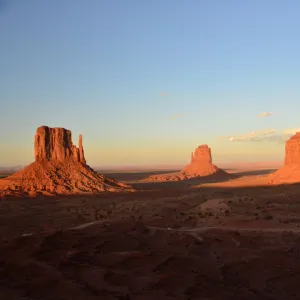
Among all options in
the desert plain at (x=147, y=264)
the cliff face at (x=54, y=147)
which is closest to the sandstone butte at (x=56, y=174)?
the cliff face at (x=54, y=147)

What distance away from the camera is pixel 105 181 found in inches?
2640

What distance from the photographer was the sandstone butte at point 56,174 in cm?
6000

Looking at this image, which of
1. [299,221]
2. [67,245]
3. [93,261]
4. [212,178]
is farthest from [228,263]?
[212,178]

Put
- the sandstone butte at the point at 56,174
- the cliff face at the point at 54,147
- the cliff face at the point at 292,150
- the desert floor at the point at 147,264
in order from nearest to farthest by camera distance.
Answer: the desert floor at the point at 147,264
the sandstone butte at the point at 56,174
the cliff face at the point at 54,147
the cliff face at the point at 292,150

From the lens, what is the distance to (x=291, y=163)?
80.1 meters

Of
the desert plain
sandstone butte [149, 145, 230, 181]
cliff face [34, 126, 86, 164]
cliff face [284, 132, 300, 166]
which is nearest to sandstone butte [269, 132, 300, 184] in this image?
cliff face [284, 132, 300, 166]

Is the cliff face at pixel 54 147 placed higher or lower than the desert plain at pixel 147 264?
higher

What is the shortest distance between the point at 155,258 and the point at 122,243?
236 centimetres

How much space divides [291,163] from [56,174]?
55832mm

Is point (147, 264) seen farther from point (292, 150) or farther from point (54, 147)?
point (292, 150)

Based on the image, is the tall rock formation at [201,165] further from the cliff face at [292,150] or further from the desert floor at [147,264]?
the desert floor at [147,264]

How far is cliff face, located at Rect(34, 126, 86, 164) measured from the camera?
224ft

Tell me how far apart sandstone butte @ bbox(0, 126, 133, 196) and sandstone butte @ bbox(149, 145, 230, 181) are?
59.7 metres

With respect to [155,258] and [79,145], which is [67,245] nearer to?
[155,258]
